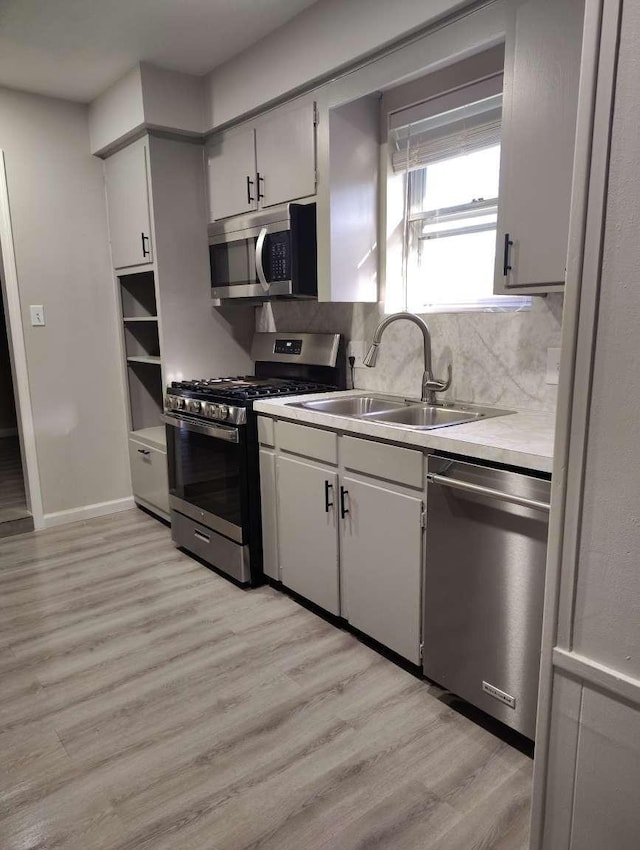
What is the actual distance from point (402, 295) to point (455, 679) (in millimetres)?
1632

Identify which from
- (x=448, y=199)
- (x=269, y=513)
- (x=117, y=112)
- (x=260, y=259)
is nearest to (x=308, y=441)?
(x=269, y=513)

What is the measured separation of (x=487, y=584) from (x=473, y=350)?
39.8 inches

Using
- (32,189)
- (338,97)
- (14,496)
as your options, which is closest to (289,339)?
(338,97)

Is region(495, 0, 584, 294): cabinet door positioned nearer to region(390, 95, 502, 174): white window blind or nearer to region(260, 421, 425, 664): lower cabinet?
region(390, 95, 502, 174): white window blind

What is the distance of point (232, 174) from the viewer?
9.73 feet

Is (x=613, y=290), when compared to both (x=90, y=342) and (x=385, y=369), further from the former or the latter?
(x=90, y=342)

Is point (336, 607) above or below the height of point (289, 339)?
below

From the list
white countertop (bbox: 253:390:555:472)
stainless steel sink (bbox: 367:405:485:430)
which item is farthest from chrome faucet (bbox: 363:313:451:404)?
white countertop (bbox: 253:390:555:472)

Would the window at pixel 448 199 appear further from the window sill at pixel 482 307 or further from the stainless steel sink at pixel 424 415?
the stainless steel sink at pixel 424 415

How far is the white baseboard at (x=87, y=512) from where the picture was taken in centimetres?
355

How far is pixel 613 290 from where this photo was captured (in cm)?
86

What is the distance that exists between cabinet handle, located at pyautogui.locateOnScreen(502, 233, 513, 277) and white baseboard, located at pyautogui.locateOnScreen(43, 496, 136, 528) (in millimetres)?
2909

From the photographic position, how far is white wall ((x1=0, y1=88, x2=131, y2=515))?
128 inches

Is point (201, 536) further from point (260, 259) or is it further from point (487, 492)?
point (487, 492)
